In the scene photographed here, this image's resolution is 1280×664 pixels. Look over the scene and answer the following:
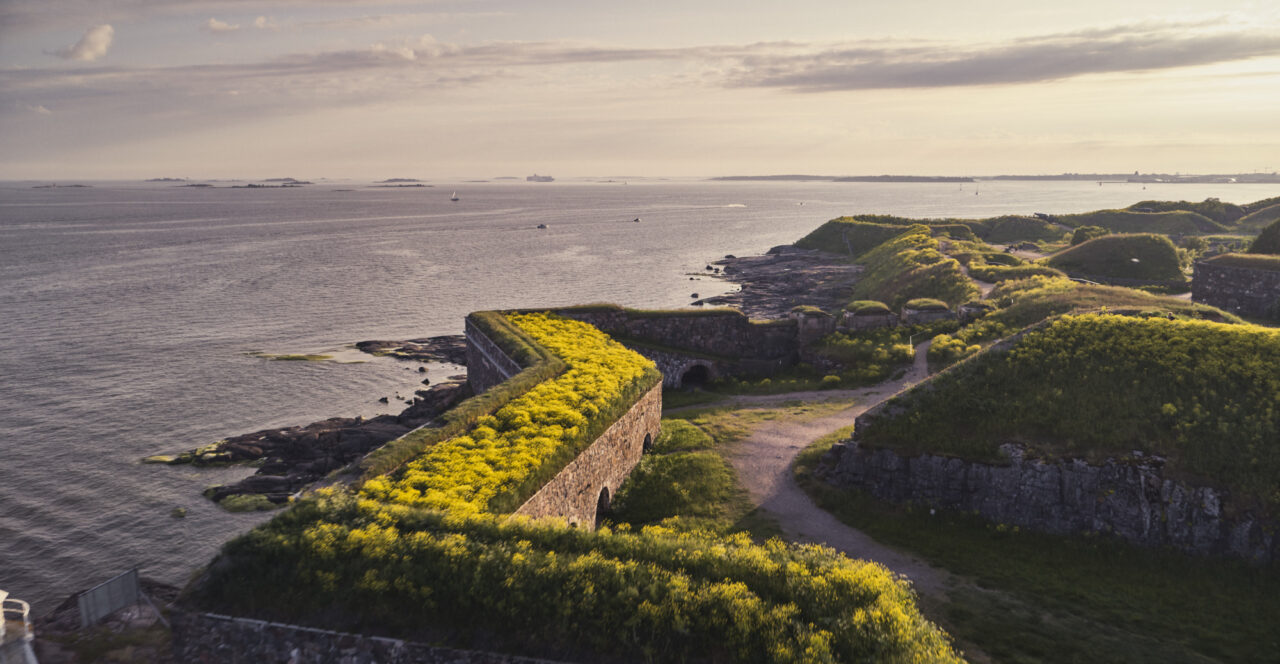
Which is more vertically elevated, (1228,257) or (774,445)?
(1228,257)

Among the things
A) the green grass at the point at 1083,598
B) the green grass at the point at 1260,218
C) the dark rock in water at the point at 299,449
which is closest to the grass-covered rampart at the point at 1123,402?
the green grass at the point at 1083,598

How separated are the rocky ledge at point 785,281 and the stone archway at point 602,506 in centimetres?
4173

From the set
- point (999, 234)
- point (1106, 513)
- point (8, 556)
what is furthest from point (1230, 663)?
point (999, 234)

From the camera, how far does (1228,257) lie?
1768 inches

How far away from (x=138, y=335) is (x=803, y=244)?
92145 millimetres

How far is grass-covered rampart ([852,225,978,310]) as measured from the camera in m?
57.6

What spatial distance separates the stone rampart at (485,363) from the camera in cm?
3270

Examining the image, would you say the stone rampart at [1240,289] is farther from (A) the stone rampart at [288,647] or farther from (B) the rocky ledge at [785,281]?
(A) the stone rampart at [288,647]

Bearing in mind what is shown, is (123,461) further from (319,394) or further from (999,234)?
(999,234)

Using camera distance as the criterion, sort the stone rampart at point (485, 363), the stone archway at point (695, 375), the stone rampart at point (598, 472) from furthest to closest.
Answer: the stone archway at point (695, 375)
the stone rampart at point (485, 363)
the stone rampart at point (598, 472)

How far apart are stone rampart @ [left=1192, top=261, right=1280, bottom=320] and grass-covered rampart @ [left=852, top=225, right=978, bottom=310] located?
Result: 13.5 metres

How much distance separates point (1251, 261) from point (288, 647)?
177ft

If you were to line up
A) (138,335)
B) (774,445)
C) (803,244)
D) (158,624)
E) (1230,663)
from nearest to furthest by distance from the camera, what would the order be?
(1230,663) < (158,624) < (774,445) < (138,335) < (803,244)

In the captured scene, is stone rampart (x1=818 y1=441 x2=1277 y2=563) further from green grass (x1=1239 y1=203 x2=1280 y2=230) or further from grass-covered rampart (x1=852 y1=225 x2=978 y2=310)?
green grass (x1=1239 y1=203 x2=1280 y2=230)
